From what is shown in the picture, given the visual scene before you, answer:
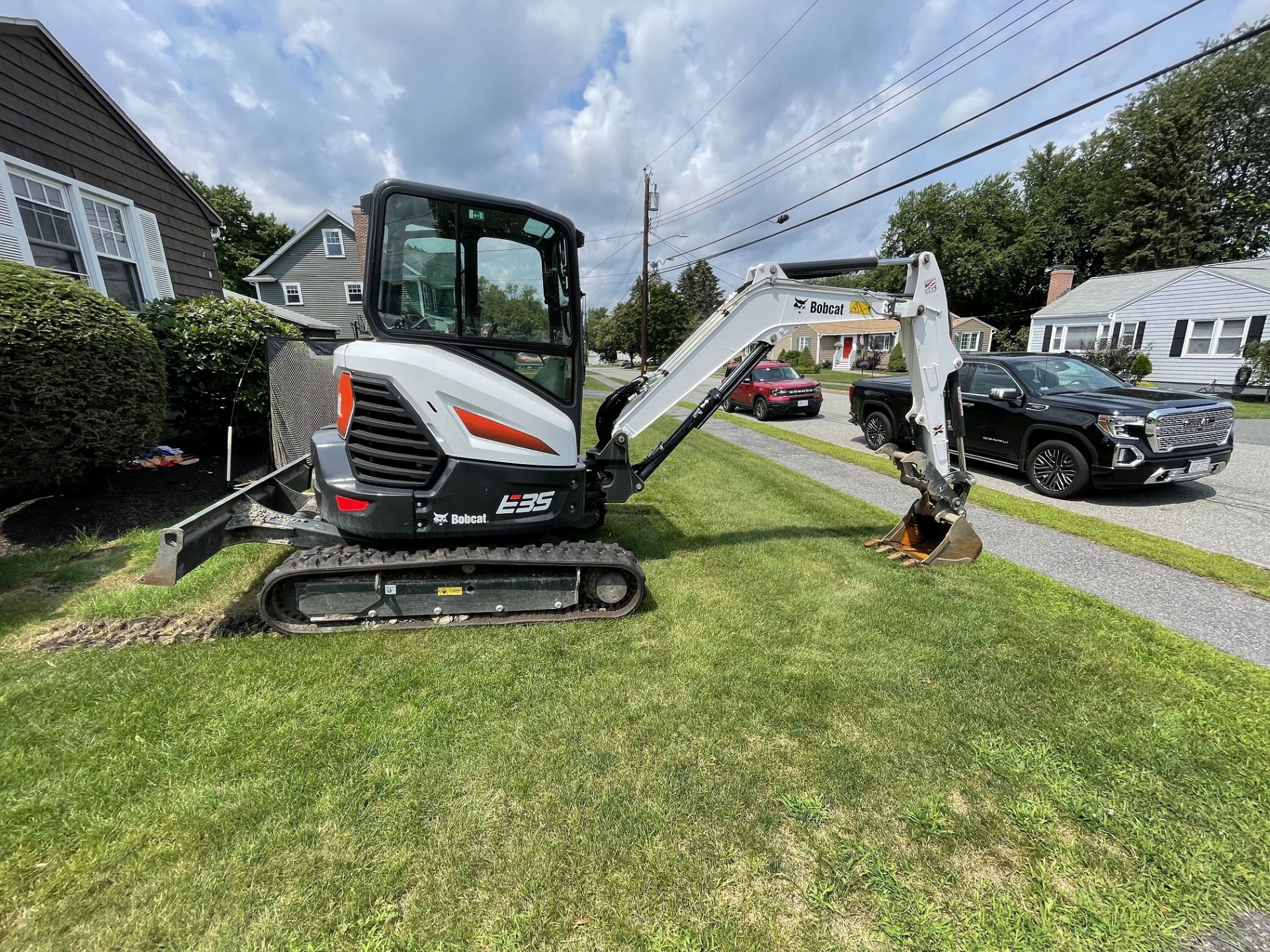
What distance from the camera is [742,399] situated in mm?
17781

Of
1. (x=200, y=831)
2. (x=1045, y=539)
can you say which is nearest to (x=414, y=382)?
(x=200, y=831)

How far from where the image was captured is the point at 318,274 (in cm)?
2667

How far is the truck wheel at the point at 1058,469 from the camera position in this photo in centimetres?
709

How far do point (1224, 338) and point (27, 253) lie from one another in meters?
32.3

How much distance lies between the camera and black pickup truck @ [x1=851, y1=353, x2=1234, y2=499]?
6.67 meters

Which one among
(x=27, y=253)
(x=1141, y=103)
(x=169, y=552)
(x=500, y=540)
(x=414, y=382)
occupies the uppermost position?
(x=1141, y=103)

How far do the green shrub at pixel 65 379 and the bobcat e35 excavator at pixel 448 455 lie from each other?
227 centimetres

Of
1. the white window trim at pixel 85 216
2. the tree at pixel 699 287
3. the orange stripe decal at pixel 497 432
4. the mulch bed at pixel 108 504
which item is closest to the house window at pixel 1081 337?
the orange stripe decal at pixel 497 432

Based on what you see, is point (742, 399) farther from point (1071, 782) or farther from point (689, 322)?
point (689, 322)

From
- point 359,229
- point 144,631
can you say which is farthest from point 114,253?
point 359,229

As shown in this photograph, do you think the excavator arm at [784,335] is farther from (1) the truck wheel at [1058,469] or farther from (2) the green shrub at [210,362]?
(2) the green shrub at [210,362]

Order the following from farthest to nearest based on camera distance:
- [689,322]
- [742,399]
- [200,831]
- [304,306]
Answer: [689,322] < [304,306] < [742,399] < [200,831]

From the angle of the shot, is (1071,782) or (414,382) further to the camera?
(414,382)

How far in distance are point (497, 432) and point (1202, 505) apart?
28.2ft
